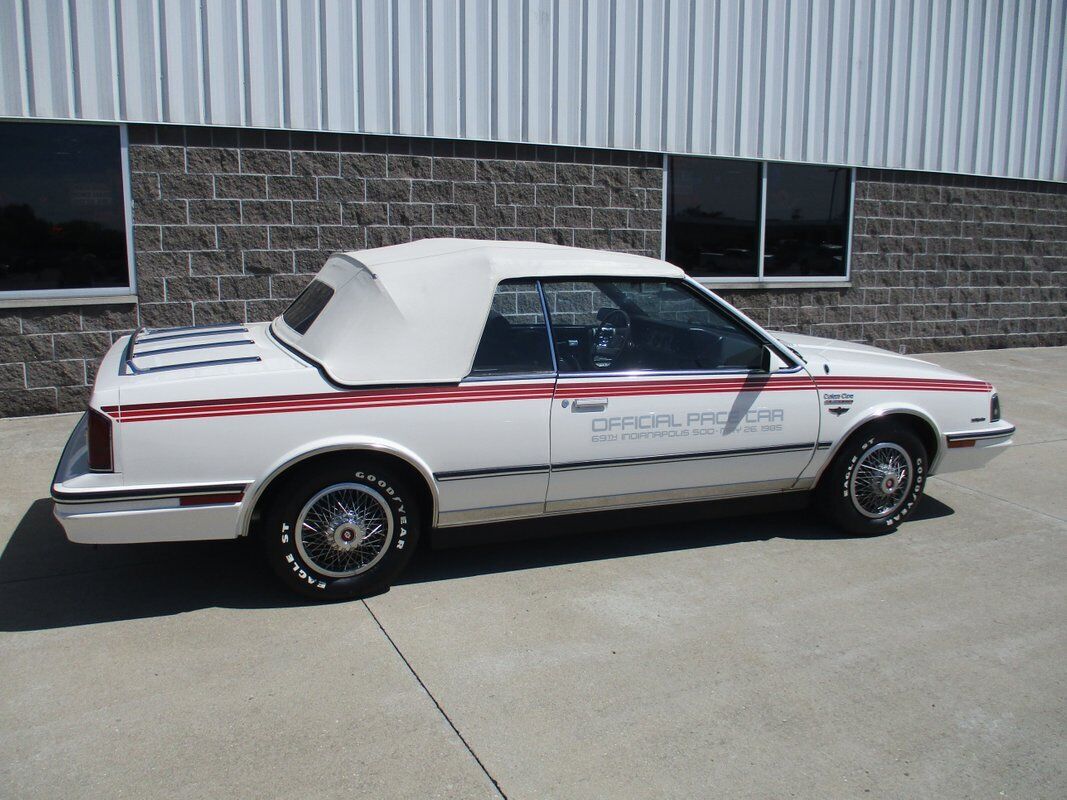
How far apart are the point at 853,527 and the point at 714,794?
2817 mm

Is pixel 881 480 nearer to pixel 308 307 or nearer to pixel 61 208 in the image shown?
pixel 308 307

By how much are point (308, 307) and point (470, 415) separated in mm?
1294

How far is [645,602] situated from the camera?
472 cm

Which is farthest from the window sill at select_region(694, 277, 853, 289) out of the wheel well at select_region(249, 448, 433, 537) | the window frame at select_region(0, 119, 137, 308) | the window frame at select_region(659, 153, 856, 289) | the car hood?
the wheel well at select_region(249, 448, 433, 537)

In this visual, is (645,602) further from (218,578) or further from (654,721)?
(218,578)

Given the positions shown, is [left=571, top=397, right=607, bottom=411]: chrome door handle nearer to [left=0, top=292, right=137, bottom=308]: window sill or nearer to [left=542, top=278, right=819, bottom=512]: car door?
[left=542, top=278, right=819, bottom=512]: car door

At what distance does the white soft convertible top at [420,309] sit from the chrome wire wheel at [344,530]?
0.53 m

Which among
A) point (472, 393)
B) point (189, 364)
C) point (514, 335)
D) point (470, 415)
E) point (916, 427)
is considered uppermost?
point (514, 335)

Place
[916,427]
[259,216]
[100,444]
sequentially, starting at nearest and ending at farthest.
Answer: [100,444]
[916,427]
[259,216]

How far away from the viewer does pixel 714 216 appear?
10914 millimetres

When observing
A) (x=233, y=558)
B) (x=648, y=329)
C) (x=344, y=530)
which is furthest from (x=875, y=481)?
(x=233, y=558)

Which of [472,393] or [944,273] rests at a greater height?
[944,273]

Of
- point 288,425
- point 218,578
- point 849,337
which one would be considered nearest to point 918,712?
point 288,425

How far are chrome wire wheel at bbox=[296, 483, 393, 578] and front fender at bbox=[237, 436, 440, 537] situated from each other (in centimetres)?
19
